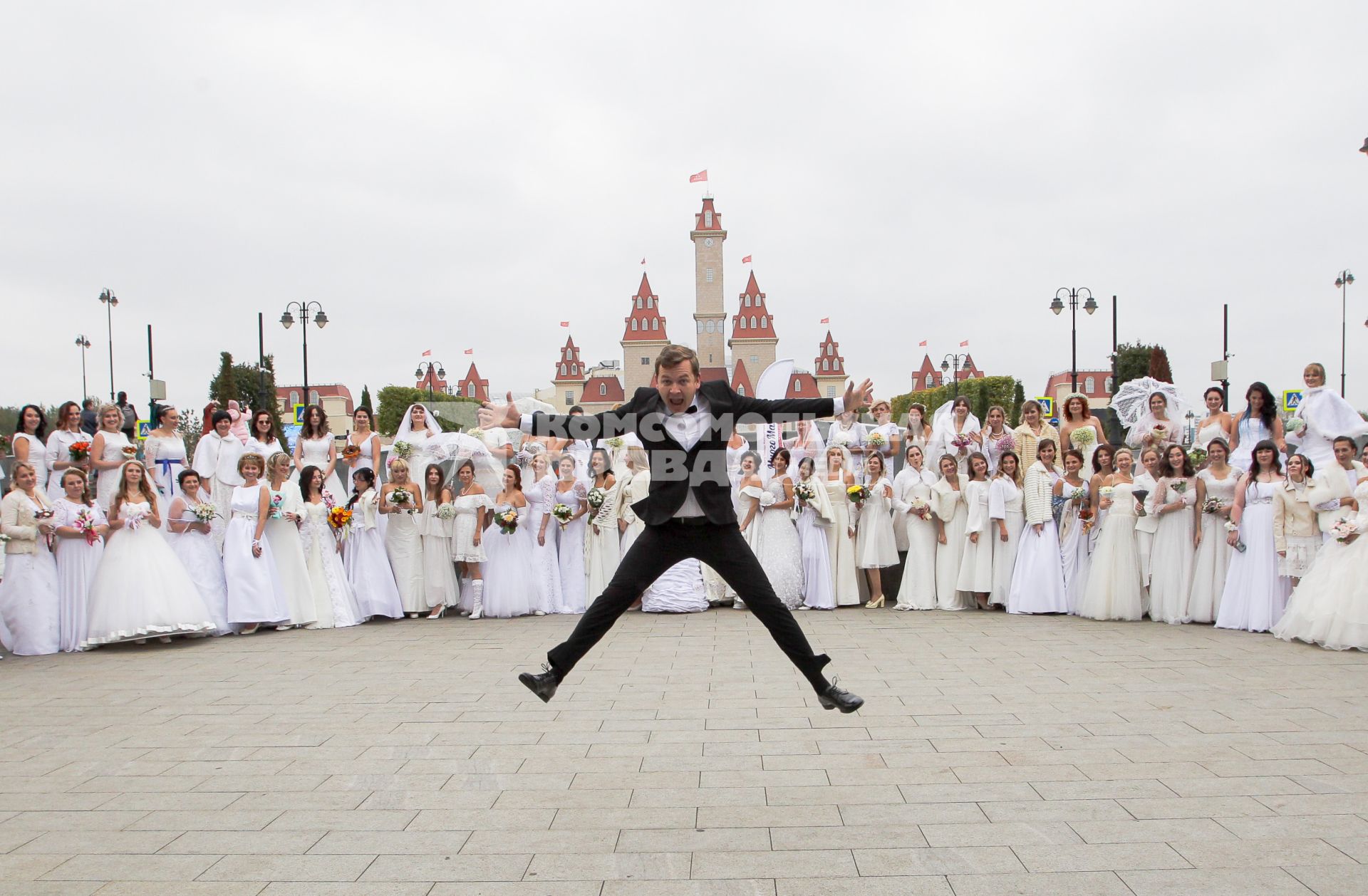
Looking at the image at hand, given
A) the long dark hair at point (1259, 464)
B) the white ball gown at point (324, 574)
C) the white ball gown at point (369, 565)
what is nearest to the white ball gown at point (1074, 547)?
the long dark hair at point (1259, 464)

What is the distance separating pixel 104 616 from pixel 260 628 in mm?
1753

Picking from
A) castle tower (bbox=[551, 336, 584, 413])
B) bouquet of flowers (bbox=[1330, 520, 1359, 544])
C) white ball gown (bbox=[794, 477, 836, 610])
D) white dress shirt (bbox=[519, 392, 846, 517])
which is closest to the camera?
white dress shirt (bbox=[519, 392, 846, 517])

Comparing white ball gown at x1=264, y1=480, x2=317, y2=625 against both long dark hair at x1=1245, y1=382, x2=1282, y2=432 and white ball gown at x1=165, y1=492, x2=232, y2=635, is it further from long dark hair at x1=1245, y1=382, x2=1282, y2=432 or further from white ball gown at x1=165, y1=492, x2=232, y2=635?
long dark hair at x1=1245, y1=382, x2=1282, y2=432

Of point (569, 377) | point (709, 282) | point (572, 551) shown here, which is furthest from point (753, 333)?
point (572, 551)

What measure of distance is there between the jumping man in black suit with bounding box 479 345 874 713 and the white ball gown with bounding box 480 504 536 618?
6.84 meters

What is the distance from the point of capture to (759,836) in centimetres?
426

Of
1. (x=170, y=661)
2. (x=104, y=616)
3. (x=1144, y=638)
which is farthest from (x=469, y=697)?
(x=1144, y=638)

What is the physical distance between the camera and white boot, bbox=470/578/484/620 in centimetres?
1213

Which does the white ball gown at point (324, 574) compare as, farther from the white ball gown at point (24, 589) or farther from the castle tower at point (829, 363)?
the castle tower at point (829, 363)

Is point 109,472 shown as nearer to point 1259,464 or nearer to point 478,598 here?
point 478,598

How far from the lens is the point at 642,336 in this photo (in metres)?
101

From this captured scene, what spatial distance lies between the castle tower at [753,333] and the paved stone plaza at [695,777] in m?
90.4

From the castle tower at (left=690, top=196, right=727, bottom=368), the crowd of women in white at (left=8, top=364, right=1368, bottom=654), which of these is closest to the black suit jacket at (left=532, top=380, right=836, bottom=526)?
the crowd of women in white at (left=8, top=364, right=1368, bottom=654)

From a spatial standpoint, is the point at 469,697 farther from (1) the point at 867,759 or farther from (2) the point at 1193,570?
(2) the point at 1193,570
